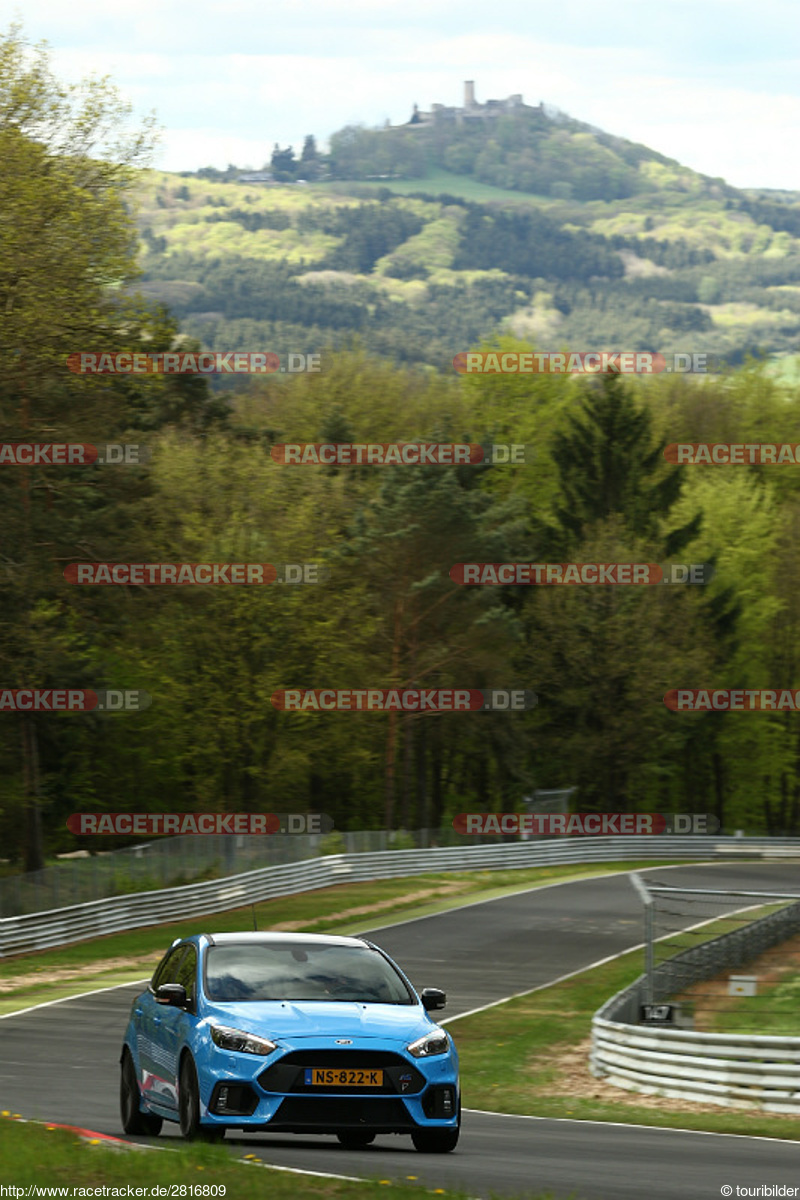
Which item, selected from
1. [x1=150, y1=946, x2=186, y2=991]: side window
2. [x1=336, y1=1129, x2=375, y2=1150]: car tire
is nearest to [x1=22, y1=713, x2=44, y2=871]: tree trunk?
[x1=150, y1=946, x2=186, y2=991]: side window

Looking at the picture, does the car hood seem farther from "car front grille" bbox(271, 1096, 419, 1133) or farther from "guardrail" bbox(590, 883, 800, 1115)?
"guardrail" bbox(590, 883, 800, 1115)

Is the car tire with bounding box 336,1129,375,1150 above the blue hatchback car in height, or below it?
below

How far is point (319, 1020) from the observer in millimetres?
10609

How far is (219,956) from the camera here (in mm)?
11570

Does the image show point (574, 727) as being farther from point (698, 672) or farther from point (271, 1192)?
point (271, 1192)

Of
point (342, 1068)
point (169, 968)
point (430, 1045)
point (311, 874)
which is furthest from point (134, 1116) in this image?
point (311, 874)

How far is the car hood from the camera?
10.5 meters

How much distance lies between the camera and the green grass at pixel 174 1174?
853 cm

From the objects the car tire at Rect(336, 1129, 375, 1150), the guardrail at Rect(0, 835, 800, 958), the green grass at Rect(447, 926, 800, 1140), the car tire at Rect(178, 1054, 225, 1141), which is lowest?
the guardrail at Rect(0, 835, 800, 958)

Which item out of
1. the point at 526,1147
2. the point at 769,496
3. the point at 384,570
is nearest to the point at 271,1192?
the point at 526,1147

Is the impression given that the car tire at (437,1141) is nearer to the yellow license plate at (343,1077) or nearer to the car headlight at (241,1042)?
the yellow license plate at (343,1077)

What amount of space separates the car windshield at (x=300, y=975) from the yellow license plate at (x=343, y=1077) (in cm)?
83

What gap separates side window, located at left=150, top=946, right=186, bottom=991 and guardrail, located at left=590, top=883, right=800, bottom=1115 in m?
6.21

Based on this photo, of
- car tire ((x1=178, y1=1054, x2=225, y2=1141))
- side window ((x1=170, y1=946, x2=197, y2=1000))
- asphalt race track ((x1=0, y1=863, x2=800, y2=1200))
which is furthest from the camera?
side window ((x1=170, y1=946, x2=197, y2=1000))
